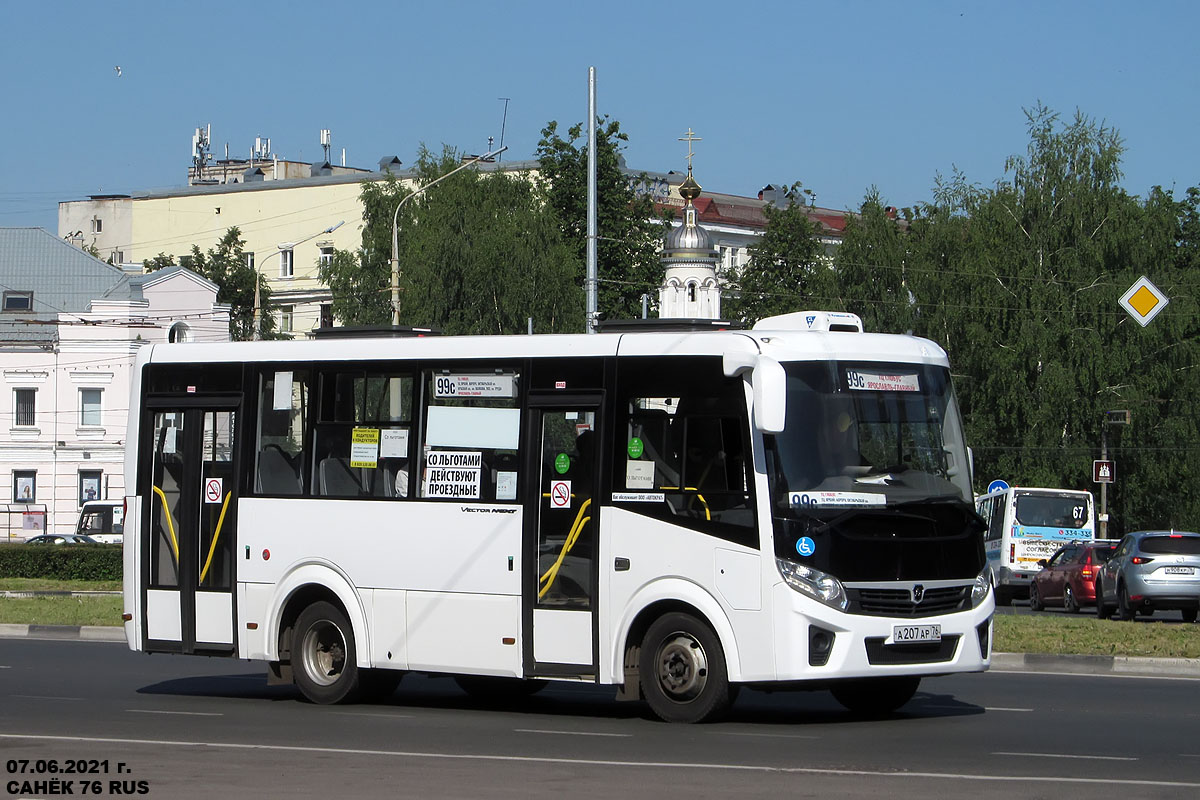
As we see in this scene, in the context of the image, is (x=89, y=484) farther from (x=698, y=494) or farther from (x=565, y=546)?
(x=698, y=494)

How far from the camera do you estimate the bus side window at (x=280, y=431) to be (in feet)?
53.4

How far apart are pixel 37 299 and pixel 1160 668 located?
241 feet

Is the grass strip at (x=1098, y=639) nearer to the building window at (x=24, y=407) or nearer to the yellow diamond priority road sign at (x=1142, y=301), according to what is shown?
the yellow diamond priority road sign at (x=1142, y=301)

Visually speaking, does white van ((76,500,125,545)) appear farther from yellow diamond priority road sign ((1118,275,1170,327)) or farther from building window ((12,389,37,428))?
yellow diamond priority road sign ((1118,275,1170,327))

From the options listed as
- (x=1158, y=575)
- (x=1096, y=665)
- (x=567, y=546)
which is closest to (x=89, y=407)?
(x=1158, y=575)

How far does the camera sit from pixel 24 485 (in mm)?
75875

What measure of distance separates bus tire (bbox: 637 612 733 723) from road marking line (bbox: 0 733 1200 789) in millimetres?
2015

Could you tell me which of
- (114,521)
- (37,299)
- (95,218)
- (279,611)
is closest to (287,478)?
(279,611)

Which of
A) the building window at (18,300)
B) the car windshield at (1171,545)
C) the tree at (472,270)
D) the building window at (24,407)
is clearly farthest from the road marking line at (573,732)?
the building window at (18,300)

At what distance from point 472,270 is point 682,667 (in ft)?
194

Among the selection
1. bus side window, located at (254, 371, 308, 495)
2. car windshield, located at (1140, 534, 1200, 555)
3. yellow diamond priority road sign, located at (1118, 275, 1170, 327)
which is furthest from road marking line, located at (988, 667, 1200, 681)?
yellow diamond priority road sign, located at (1118, 275, 1170, 327)

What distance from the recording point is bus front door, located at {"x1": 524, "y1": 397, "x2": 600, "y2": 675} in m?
14.4

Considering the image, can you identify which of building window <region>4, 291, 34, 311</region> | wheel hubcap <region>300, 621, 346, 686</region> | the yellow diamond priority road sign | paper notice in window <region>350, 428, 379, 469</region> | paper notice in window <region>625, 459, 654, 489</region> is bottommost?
wheel hubcap <region>300, 621, 346, 686</region>

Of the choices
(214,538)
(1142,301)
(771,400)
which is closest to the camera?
(771,400)
